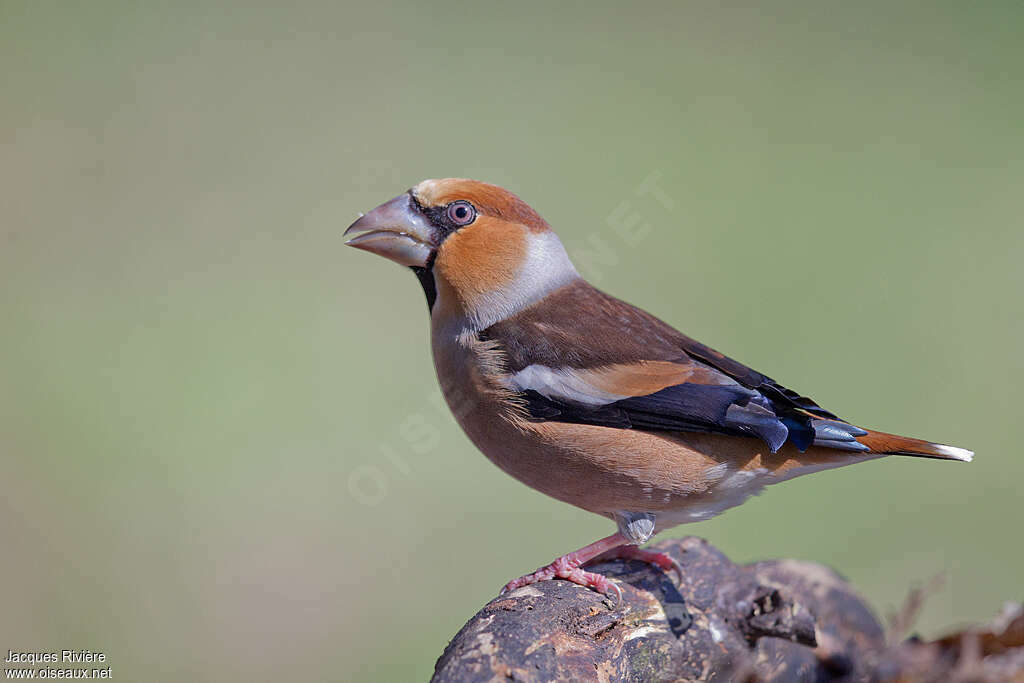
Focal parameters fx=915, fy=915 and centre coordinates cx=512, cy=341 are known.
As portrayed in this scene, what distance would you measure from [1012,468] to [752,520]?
180 cm

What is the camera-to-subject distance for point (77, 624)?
473cm

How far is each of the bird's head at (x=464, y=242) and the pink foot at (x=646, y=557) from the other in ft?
2.79

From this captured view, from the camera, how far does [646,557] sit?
113 inches

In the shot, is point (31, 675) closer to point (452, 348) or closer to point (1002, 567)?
point (452, 348)

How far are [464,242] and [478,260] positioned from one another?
7 centimetres

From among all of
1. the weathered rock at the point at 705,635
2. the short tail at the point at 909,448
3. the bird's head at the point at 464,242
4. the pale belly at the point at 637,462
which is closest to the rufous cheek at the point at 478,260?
the bird's head at the point at 464,242

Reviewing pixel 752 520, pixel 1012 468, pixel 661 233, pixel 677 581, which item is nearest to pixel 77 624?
pixel 677 581

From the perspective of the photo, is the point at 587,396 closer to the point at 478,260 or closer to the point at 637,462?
the point at 637,462

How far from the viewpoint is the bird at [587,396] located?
2.67 meters

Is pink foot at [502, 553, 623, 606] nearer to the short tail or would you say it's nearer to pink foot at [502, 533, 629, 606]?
pink foot at [502, 533, 629, 606]

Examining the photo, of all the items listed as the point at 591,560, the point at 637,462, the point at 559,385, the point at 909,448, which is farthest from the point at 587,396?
the point at 909,448

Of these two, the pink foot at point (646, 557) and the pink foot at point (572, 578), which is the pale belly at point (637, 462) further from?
the pink foot at point (572, 578)

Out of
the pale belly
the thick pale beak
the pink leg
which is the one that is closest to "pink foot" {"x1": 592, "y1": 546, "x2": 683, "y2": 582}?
the pink leg

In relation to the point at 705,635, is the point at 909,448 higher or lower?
higher
